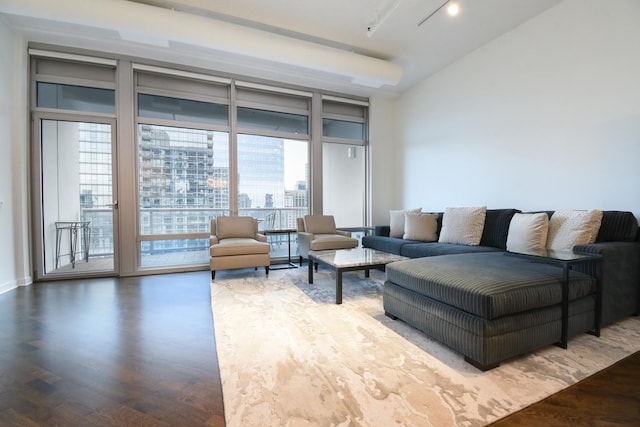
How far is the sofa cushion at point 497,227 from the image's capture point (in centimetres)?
334

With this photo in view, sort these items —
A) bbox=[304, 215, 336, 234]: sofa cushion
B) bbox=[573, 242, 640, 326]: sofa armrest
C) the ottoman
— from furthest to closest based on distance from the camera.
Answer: bbox=[304, 215, 336, 234]: sofa cushion < bbox=[573, 242, 640, 326]: sofa armrest < the ottoman

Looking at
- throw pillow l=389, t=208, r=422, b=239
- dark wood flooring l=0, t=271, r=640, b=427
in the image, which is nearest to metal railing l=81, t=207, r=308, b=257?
dark wood flooring l=0, t=271, r=640, b=427

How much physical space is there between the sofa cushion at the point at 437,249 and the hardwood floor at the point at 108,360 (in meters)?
2.52

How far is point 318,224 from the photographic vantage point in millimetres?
4668

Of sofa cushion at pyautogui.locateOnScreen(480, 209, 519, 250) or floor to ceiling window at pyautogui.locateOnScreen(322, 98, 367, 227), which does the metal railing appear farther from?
sofa cushion at pyautogui.locateOnScreen(480, 209, 519, 250)

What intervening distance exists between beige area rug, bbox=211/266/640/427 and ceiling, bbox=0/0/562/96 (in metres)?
3.33

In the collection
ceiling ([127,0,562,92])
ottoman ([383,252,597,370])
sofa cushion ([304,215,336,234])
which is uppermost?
ceiling ([127,0,562,92])

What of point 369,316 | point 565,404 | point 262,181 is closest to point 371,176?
point 262,181

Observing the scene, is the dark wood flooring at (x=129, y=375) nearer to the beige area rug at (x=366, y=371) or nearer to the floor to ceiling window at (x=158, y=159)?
the beige area rug at (x=366, y=371)

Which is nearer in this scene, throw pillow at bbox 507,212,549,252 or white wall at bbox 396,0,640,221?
white wall at bbox 396,0,640,221

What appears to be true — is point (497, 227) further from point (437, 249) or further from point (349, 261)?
point (349, 261)

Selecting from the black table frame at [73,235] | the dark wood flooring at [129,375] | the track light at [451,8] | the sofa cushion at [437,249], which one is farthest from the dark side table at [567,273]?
the black table frame at [73,235]

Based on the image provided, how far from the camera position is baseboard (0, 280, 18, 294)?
3.17m

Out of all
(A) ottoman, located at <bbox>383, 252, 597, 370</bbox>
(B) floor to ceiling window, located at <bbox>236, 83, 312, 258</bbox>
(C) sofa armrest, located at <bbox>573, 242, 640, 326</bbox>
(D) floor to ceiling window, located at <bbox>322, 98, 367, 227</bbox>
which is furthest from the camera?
(D) floor to ceiling window, located at <bbox>322, 98, 367, 227</bbox>
